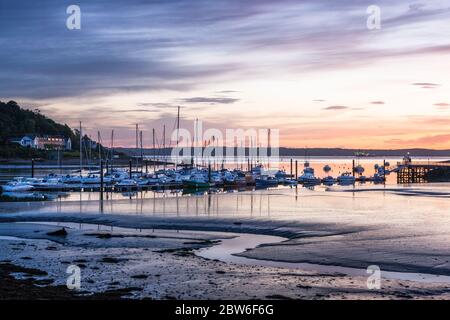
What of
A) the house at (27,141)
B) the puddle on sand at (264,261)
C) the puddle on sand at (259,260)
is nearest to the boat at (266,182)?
the puddle on sand at (259,260)

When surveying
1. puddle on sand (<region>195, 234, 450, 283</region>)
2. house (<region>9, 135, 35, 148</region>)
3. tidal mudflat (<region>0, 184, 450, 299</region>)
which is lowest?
puddle on sand (<region>195, 234, 450, 283</region>)

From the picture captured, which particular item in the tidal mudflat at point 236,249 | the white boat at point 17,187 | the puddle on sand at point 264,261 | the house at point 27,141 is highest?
Result: the house at point 27,141

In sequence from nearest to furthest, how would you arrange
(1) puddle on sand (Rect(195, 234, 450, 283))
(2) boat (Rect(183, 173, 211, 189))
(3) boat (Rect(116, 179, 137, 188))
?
(1) puddle on sand (Rect(195, 234, 450, 283)), (3) boat (Rect(116, 179, 137, 188)), (2) boat (Rect(183, 173, 211, 189))

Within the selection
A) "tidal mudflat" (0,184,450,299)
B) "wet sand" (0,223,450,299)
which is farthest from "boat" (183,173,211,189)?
"wet sand" (0,223,450,299)

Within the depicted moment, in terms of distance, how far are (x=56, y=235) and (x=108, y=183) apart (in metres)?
55.2

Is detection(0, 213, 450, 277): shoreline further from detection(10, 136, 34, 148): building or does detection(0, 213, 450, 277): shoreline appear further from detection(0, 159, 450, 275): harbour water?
detection(10, 136, 34, 148): building

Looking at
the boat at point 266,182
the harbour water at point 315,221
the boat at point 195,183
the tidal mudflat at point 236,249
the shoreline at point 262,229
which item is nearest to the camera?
the tidal mudflat at point 236,249

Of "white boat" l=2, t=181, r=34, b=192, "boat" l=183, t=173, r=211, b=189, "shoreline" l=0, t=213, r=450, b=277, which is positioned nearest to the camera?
"shoreline" l=0, t=213, r=450, b=277

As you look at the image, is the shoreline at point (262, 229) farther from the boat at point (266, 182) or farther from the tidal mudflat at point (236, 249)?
the boat at point (266, 182)
